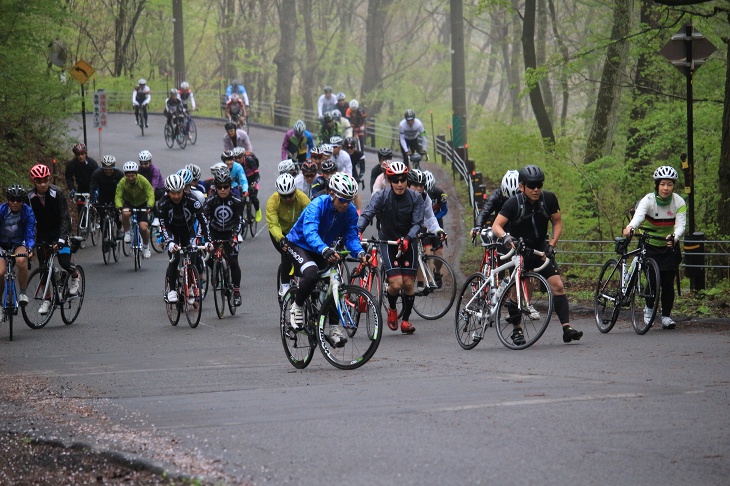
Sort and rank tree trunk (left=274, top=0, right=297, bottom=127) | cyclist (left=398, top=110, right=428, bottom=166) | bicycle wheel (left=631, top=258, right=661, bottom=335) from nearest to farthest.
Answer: bicycle wheel (left=631, top=258, right=661, bottom=335) → cyclist (left=398, top=110, right=428, bottom=166) → tree trunk (left=274, top=0, right=297, bottom=127)

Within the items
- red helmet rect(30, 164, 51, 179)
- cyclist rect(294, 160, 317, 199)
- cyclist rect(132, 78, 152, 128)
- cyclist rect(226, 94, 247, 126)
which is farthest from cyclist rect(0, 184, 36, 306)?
cyclist rect(132, 78, 152, 128)

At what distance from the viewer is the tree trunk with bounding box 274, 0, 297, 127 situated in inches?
2170

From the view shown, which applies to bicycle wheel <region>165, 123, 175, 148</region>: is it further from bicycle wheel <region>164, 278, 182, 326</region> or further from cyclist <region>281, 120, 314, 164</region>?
bicycle wheel <region>164, 278, 182, 326</region>

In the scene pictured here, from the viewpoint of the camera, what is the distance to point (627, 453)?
22.8ft

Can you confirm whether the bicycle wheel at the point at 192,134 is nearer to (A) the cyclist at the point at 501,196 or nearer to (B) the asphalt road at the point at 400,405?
(B) the asphalt road at the point at 400,405

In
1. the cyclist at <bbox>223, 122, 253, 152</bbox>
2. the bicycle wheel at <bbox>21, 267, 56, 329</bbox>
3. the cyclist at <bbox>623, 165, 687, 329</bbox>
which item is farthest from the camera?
the cyclist at <bbox>223, 122, 253, 152</bbox>

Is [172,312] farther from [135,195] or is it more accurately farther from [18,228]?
[135,195]

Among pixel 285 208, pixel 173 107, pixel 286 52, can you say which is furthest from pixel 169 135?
pixel 285 208

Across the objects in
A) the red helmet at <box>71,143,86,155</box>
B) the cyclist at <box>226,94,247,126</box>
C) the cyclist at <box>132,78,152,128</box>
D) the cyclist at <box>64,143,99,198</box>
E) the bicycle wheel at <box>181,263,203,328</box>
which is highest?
the cyclist at <box>132,78,152,128</box>

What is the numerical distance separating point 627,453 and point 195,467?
275cm

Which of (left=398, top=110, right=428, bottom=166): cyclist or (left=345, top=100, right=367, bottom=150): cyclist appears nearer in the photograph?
(left=398, top=110, right=428, bottom=166): cyclist

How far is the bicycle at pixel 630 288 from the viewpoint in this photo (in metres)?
13.1

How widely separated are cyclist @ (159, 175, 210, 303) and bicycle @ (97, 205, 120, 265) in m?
6.98

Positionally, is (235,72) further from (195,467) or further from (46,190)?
(195,467)
